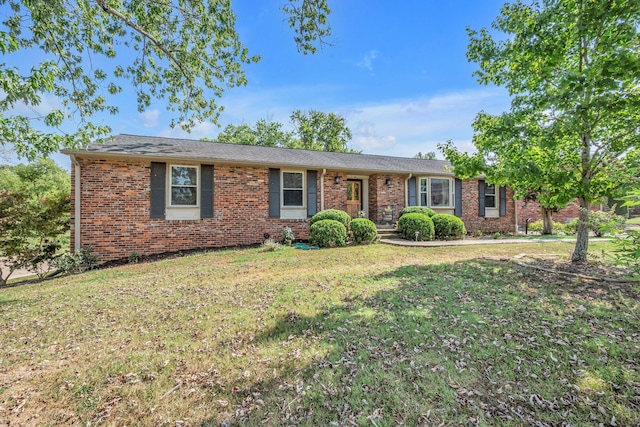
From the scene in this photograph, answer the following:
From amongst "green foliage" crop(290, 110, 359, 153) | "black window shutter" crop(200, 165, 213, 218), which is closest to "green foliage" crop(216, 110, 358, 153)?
"green foliage" crop(290, 110, 359, 153)

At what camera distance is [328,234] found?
9.52m

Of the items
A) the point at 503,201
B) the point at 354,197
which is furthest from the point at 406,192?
the point at 503,201

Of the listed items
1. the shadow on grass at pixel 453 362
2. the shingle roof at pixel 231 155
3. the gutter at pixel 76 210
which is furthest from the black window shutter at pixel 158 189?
the shadow on grass at pixel 453 362

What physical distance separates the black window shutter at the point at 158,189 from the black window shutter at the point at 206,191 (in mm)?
1141

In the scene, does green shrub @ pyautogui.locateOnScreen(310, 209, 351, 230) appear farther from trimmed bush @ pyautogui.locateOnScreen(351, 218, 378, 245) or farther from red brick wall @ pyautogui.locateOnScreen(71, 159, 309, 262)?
red brick wall @ pyautogui.locateOnScreen(71, 159, 309, 262)

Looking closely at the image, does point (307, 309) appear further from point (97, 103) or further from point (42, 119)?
point (97, 103)

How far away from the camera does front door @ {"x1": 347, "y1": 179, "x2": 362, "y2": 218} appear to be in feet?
42.9

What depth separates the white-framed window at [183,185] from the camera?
963cm

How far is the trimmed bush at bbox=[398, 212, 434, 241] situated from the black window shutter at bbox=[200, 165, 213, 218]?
7.13 m

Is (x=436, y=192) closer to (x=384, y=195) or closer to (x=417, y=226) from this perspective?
(x=384, y=195)

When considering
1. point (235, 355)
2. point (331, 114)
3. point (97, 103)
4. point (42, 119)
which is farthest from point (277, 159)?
point (331, 114)

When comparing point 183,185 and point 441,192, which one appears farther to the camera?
point 441,192

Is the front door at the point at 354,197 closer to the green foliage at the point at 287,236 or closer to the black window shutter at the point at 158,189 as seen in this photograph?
the green foliage at the point at 287,236

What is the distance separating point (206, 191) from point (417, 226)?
25.1 ft
